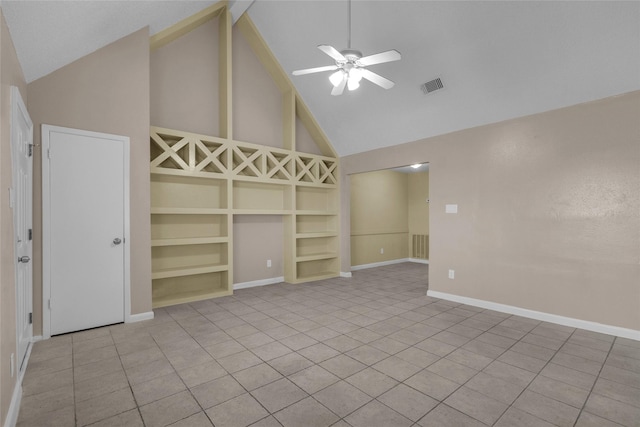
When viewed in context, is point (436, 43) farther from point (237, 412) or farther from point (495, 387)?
point (237, 412)

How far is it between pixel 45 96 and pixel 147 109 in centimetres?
95

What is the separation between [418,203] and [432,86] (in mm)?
4975

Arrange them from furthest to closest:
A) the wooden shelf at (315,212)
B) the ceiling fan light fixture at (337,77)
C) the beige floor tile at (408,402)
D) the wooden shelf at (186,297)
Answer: the wooden shelf at (315,212) → the wooden shelf at (186,297) → the ceiling fan light fixture at (337,77) → the beige floor tile at (408,402)

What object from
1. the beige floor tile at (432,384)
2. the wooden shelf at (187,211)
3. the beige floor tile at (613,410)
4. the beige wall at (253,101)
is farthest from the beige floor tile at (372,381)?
the beige wall at (253,101)

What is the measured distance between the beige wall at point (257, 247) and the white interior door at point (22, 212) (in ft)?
9.06

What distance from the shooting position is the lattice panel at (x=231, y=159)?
4.43m

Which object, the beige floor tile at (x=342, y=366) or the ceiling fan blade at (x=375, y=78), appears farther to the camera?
the ceiling fan blade at (x=375, y=78)

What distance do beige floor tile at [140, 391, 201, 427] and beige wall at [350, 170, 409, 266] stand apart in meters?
5.53

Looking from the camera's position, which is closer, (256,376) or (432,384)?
(432,384)

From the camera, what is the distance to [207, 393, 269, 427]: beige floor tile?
6.26ft

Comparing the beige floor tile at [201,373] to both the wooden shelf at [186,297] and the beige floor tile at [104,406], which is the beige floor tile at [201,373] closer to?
the beige floor tile at [104,406]

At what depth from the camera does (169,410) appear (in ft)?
6.66

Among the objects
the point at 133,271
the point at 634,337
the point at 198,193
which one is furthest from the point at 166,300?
the point at 634,337

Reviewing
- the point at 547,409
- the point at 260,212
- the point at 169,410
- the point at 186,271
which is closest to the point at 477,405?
the point at 547,409
